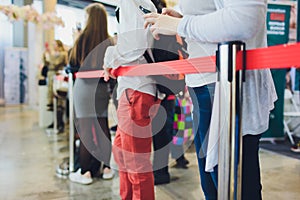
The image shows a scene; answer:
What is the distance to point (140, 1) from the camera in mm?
1340

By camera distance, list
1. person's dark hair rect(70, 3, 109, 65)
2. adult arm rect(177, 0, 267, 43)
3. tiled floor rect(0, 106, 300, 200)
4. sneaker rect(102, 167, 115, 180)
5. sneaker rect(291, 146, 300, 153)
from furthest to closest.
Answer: sneaker rect(291, 146, 300, 153) → sneaker rect(102, 167, 115, 180) → person's dark hair rect(70, 3, 109, 65) → tiled floor rect(0, 106, 300, 200) → adult arm rect(177, 0, 267, 43)

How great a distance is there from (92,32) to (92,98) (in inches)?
19.1

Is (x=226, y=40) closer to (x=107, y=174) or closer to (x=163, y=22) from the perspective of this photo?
(x=163, y=22)

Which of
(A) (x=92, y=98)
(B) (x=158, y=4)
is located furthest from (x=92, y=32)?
(B) (x=158, y=4)

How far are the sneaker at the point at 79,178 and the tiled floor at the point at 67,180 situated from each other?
4 cm

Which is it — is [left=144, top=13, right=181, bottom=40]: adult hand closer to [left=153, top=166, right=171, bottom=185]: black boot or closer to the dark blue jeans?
the dark blue jeans

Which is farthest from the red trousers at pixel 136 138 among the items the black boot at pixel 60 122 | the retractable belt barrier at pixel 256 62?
the black boot at pixel 60 122

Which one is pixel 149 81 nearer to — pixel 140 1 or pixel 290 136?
pixel 140 1

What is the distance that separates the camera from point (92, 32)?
7.66 feet

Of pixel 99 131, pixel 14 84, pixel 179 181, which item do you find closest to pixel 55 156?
Answer: pixel 99 131

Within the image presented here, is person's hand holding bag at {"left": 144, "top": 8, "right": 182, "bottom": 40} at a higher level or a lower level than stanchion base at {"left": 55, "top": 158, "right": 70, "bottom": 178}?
higher

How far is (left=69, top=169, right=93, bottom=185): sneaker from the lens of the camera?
2.36 m

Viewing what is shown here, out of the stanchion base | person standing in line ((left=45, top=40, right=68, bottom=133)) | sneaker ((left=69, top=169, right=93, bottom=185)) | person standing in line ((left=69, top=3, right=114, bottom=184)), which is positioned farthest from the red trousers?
person standing in line ((left=45, top=40, right=68, bottom=133))

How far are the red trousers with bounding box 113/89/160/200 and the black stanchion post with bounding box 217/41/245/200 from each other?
622 millimetres
